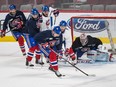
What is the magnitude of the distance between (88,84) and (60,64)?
4.90 ft

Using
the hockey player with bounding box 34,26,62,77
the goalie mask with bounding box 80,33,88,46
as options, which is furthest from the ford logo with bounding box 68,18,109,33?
the hockey player with bounding box 34,26,62,77

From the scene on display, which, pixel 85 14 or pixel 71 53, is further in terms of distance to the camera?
pixel 85 14

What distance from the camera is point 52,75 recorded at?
515cm

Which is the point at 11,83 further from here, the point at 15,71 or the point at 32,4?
the point at 32,4

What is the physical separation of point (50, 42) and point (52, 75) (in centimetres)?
48

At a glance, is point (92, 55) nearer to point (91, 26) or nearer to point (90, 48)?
point (90, 48)

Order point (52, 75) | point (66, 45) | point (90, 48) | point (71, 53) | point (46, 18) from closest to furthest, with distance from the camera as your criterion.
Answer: point (52, 75) → point (71, 53) → point (46, 18) → point (90, 48) → point (66, 45)

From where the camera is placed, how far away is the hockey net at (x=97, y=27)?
696cm

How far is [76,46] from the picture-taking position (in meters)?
5.93

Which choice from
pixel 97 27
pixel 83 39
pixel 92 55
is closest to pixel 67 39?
pixel 83 39

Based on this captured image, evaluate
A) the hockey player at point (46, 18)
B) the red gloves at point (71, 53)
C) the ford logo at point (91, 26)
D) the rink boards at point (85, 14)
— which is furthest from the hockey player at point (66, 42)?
the ford logo at point (91, 26)

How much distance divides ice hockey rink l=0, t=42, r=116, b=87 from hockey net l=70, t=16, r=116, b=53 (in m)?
1.08

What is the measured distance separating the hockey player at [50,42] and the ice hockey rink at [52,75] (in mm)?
194

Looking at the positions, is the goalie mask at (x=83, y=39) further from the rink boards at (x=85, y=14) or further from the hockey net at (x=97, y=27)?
the hockey net at (x=97, y=27)
